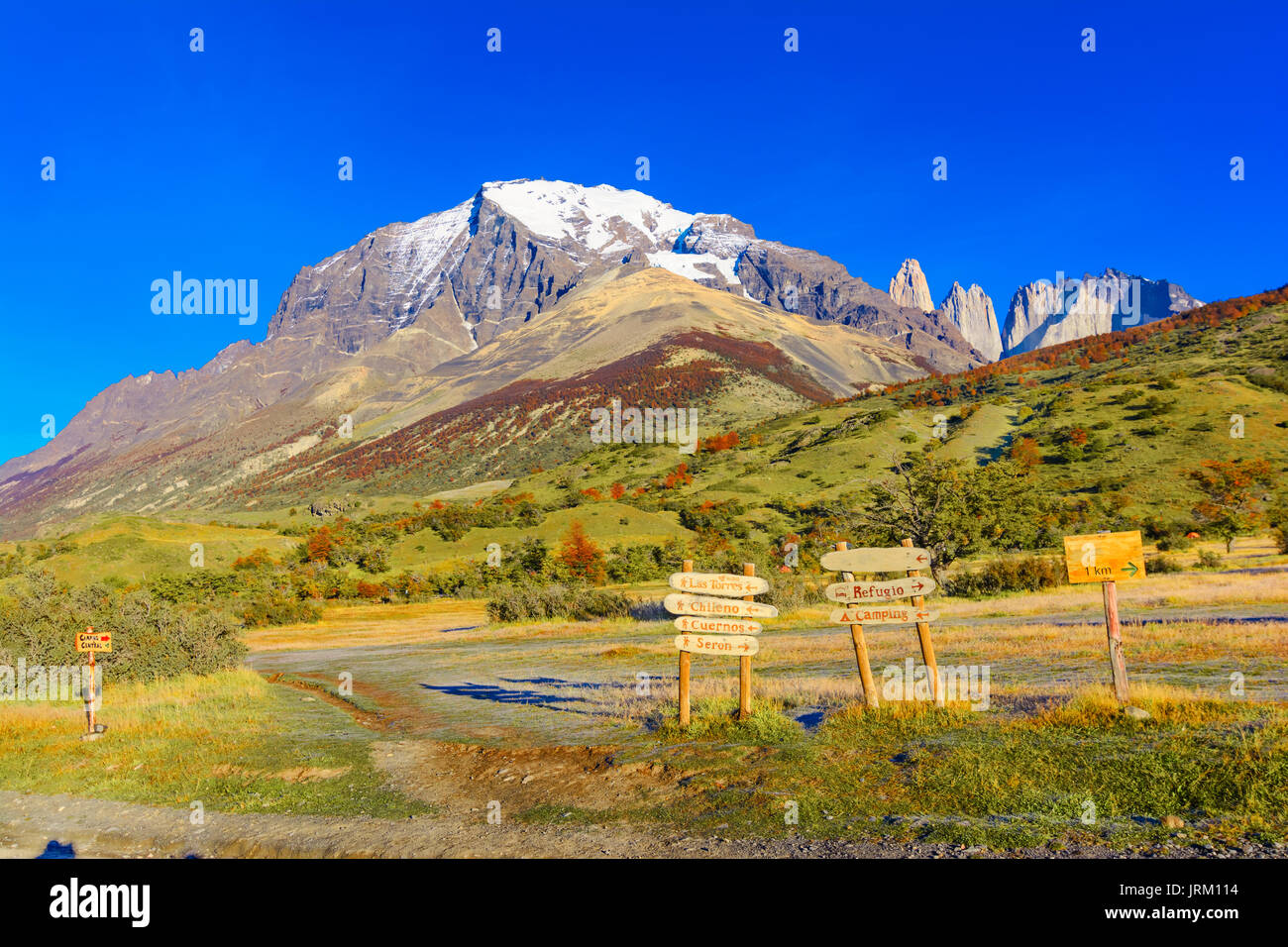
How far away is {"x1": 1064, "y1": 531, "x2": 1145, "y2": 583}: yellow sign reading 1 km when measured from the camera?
9211 millimetres

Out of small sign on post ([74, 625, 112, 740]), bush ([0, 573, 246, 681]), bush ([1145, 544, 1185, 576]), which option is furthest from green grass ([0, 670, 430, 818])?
bush ([1145, 544, 1185, 576])

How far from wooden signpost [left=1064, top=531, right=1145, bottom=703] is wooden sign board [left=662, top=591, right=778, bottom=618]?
13.8 ft

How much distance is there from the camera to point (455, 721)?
50.4ft

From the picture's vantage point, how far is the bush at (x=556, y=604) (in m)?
38.9

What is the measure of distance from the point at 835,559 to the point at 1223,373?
9811 centimetres

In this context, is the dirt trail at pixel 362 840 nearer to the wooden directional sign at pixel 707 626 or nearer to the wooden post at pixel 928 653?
the wooden directional sign at pixel 707 626

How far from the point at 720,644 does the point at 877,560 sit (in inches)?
109

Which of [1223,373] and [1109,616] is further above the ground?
[1223,373]

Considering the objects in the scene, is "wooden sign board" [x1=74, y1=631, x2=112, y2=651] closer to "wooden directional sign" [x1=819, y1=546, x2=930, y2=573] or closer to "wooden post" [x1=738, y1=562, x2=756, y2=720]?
"wooden post" [x1=738, y1=562, x2=756, y2=720]

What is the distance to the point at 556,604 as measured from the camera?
41.1 meters

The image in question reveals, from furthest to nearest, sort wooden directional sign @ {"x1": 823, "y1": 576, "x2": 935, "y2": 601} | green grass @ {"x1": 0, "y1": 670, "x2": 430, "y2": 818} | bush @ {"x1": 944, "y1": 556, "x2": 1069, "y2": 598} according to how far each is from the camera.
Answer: bush @ {"x1": 944, "y1": 556, "x2": 1069, "y2": 598}, wooden directional sign @ {"x1": 823, "y1": 576, "x2": 935, "y2": 601}, green grass @ {"x1": 0, "y1": 670, "x2": 430, "y2": 818}

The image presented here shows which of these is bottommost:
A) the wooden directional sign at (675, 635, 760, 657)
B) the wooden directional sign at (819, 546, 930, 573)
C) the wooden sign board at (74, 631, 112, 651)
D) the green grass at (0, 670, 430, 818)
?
the green grass at (0, 670, 430, 818)
